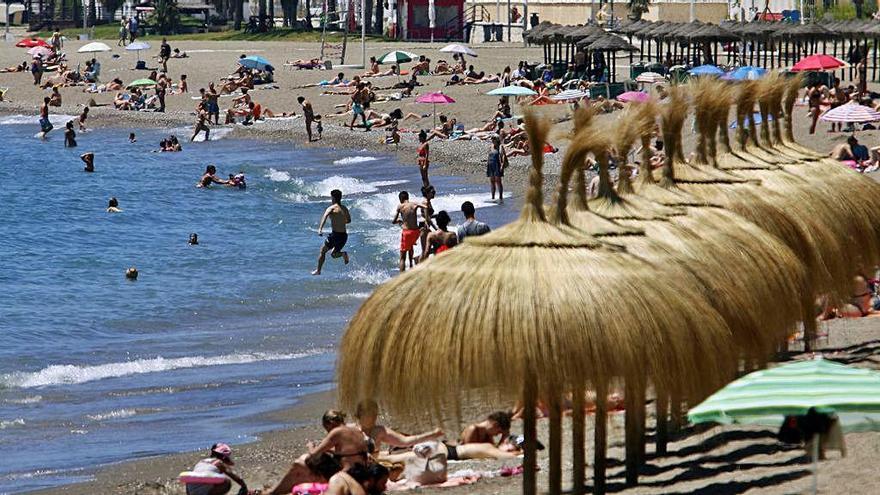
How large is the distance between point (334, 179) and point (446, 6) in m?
35.4

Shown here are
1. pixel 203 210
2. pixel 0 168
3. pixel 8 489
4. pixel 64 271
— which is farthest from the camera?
pixel 0 168

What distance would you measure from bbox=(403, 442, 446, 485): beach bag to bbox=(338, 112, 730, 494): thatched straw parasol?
1880 millimetres

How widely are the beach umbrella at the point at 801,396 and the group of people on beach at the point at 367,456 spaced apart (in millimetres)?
2293

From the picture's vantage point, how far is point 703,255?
1048cm

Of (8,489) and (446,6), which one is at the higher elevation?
(446,6)

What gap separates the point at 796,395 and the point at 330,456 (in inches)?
158

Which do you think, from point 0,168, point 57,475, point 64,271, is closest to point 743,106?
point 57,475

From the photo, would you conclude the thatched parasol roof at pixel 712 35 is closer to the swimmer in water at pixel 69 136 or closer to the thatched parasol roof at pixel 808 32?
the thatched parasol roof at pixel 808 32

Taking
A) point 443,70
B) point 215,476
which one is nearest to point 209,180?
point 443,70

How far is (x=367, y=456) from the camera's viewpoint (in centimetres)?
1051

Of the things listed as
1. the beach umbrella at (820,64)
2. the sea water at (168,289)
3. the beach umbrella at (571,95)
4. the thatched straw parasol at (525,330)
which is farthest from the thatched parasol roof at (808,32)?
the thatched straw parasol at (525,330)

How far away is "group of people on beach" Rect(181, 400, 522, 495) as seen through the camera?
10.4 m

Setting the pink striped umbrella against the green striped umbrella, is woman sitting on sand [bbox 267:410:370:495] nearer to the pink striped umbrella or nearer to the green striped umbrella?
the green striped umbrella

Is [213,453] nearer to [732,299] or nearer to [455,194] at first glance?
[732,299]
